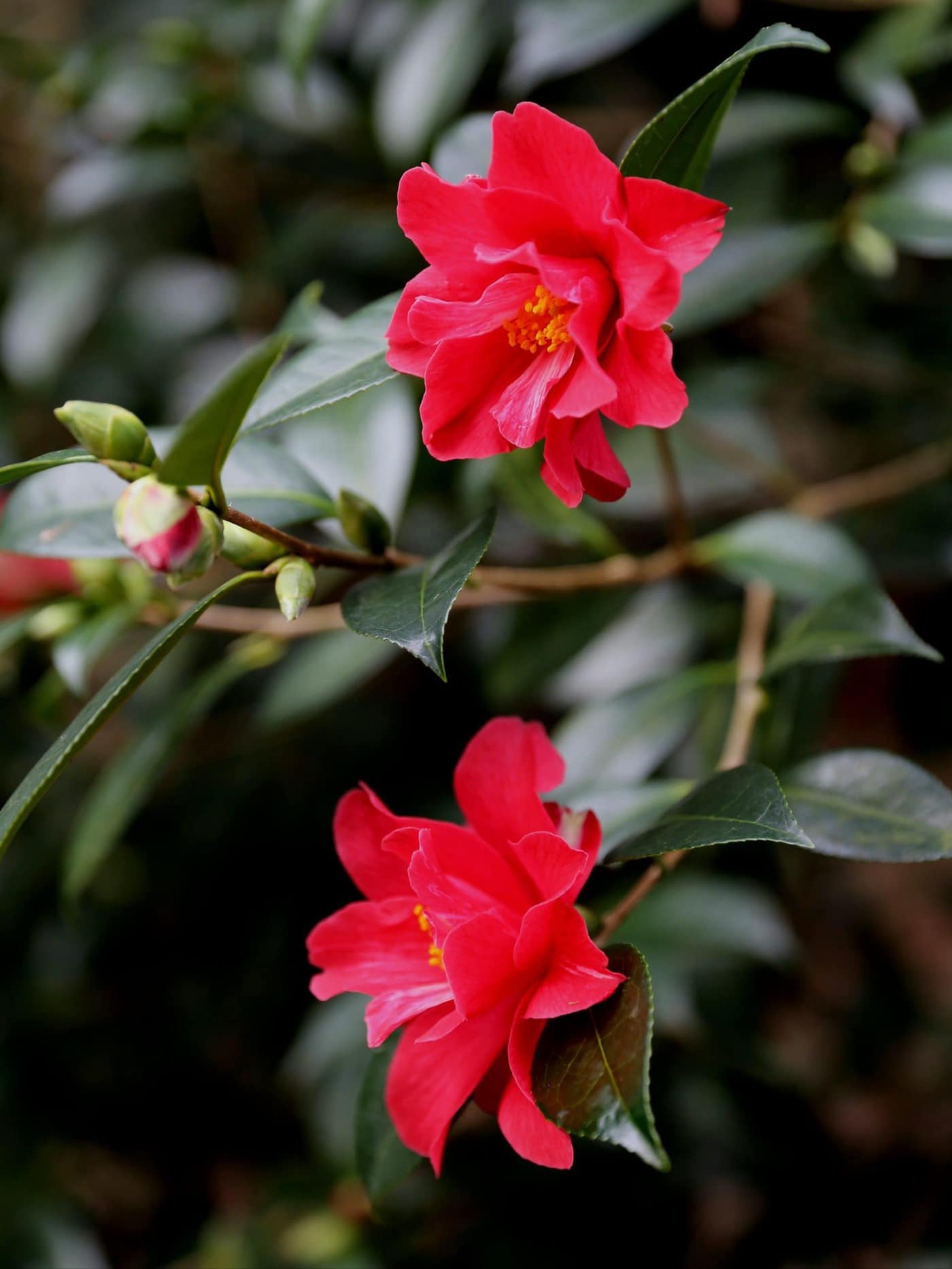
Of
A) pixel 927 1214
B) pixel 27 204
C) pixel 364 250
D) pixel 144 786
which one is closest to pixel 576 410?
pixel 144 786

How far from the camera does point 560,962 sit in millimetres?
570

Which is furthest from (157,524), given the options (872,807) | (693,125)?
(872,807)

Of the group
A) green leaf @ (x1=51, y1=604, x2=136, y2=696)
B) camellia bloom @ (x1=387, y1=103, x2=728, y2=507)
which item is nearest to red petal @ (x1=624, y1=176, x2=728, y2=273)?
camellia bloom @ (x1=387, y1=103, x2=728, y2=507)

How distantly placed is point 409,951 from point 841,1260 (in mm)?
1276

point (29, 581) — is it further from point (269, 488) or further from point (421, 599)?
point (421, 599)

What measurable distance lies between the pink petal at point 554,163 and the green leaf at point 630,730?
52cm

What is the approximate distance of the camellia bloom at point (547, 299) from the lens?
548 mm

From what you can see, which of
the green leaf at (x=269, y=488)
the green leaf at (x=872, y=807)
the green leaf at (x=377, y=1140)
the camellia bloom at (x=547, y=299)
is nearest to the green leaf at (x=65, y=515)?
the green leaf at (x=269, y=488)

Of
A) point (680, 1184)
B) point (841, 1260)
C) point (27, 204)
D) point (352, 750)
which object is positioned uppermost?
point (27, 204)

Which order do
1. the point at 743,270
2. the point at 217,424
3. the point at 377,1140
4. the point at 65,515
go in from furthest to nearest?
1. the point at 743,270
2. the point at 65,515
3. the point at 377,1140
4. the point at 217,424

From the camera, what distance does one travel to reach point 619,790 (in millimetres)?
850

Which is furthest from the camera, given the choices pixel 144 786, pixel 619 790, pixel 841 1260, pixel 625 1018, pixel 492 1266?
pixel 841 1260

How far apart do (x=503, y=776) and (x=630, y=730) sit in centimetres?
42

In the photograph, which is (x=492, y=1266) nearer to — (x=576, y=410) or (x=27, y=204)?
(x=576, y=410)
